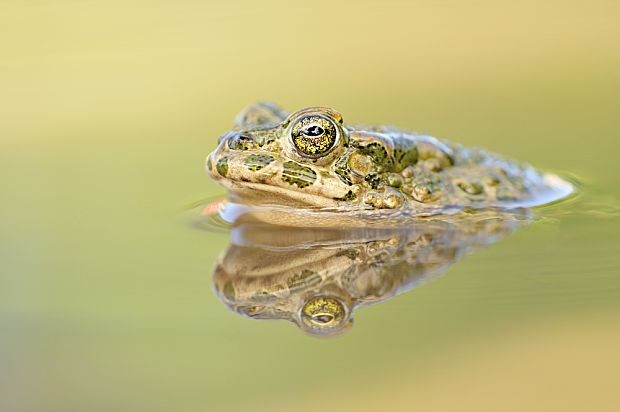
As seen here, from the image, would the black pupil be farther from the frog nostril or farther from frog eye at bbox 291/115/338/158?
the frog nostril

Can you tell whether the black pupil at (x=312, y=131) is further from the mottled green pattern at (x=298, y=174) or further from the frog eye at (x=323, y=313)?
the frog eye at (x=323, y=313)

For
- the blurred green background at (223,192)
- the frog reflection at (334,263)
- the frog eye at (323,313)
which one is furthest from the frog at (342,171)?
the frog eye at (323,313)

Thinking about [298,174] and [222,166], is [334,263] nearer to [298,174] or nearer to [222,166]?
[298,174]

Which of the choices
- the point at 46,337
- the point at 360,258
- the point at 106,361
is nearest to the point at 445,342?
the point at 360,258

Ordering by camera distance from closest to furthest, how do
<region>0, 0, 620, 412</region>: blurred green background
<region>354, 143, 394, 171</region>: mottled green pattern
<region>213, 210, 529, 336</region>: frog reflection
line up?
<region>0, 0, 620, 412</region>: blurred green background, <region>213, 210, 529, 336</region>: frog reflection, <region>354, 143, 394, 171</region>: mottled green pattern

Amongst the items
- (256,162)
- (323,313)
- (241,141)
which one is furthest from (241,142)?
(323,313)

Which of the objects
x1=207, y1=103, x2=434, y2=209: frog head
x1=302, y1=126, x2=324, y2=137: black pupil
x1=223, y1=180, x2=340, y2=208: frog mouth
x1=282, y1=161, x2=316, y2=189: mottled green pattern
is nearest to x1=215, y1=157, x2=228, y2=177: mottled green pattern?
x1=207, y1=103, x2=434, y2=209: frog head
